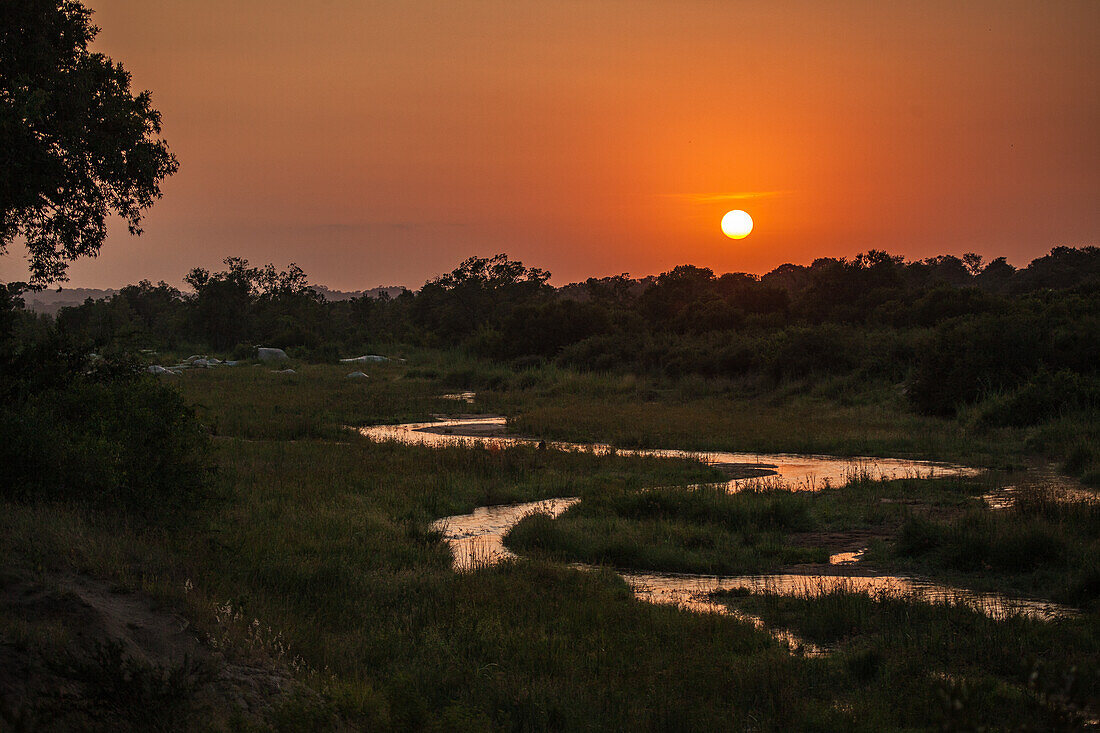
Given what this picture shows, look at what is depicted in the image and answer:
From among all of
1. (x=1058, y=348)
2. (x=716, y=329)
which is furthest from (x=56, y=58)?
(x=716, y=329)

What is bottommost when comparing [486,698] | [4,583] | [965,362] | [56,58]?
[486,698]

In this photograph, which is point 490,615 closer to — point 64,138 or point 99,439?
point 99,439

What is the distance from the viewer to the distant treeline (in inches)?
1134

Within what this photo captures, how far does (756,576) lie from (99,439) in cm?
880

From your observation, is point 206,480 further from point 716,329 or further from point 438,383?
point 716,329

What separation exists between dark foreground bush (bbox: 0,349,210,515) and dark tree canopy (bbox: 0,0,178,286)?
182 cm

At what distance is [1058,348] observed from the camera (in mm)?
29219

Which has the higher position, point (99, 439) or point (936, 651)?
point (99, 439)

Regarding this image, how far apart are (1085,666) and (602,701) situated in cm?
416

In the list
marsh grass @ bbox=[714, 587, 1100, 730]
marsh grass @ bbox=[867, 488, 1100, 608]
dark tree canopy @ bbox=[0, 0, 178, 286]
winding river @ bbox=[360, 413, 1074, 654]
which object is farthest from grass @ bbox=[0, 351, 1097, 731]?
dark tree canopy @ bbox=[0, 0, 178, 286]

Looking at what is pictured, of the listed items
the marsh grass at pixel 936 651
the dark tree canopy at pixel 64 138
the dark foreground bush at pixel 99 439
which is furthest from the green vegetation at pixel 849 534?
the dark tree canopy at pixel 64 138

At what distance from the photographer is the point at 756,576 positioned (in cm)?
1201

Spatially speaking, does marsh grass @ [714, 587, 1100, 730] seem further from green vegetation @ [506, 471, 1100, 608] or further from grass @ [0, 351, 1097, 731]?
green vegetation @ [506, 471, 1100, 608]

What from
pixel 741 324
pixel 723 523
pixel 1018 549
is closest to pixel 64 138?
pixel 723 523
